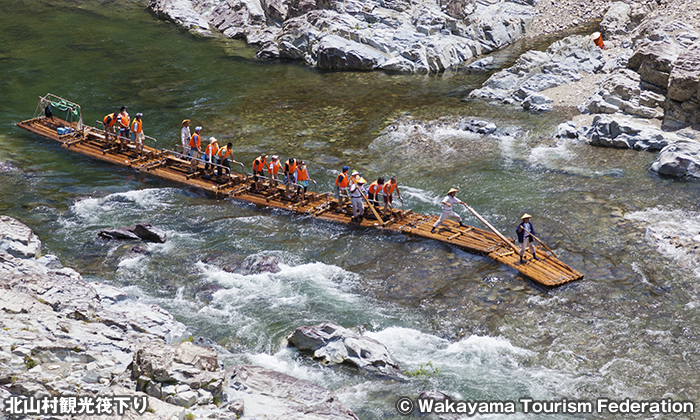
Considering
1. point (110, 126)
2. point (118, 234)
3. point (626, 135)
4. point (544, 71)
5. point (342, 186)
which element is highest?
point (544, 71)

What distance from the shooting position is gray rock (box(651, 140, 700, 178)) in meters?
28.0

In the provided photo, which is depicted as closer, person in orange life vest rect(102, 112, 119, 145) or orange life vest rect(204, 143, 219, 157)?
orange life vest rect(204, 143, 219, 157)

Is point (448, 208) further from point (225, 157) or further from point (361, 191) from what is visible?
point (225, 157)

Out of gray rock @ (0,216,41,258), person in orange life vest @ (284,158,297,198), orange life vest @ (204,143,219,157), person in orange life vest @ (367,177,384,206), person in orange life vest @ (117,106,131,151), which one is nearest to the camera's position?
gray rock @ (0,216,41,258)

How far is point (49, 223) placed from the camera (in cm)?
2583

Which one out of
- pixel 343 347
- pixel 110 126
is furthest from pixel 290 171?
pixel 110 126

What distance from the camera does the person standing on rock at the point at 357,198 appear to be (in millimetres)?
25828

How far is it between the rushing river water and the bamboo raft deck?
0.50 m

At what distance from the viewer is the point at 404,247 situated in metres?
24.5

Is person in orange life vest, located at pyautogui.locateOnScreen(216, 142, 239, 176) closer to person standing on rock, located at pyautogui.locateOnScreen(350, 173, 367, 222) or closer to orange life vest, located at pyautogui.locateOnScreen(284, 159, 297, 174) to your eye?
orange life vest, located at pyautogui.locateOnScreen(284, 159, 297, 174)

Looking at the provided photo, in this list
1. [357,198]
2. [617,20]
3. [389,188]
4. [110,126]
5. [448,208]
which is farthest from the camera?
[617,20]

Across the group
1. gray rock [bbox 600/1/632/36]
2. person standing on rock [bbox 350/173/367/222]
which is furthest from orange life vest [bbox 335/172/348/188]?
gray rock [bbox 600/1/632/36]

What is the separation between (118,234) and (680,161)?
2527 cm

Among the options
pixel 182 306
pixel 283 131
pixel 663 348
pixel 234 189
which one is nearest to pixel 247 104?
pixel 283 131
